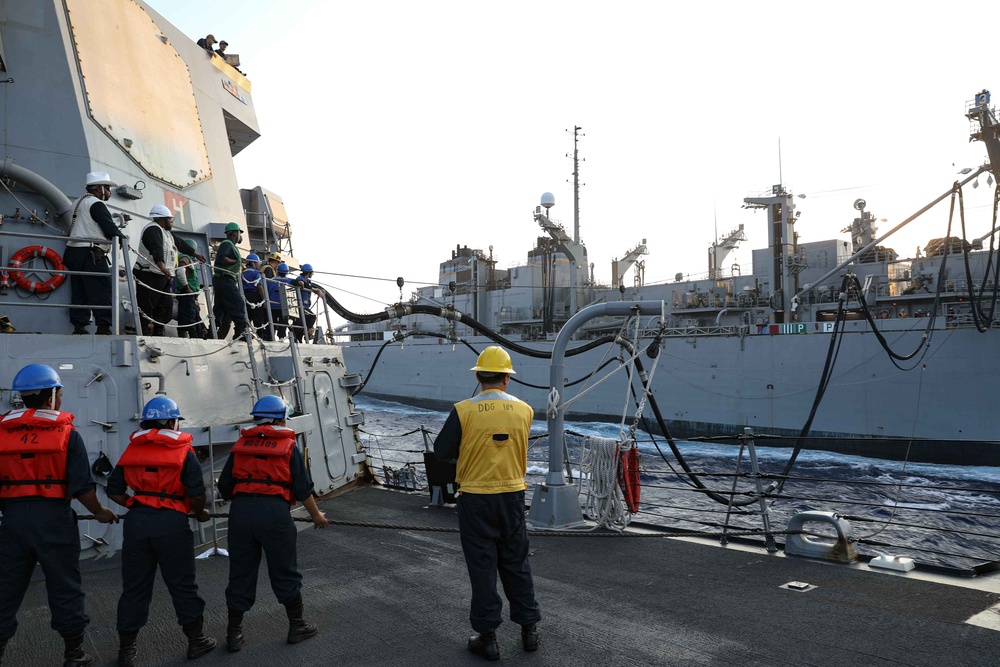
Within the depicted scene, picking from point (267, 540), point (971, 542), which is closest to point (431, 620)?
point (267, 540)

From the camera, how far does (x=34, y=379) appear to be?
119 inches

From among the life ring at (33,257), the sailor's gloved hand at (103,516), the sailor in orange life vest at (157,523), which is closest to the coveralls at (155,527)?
the sailor in orange life vest at (157,523)

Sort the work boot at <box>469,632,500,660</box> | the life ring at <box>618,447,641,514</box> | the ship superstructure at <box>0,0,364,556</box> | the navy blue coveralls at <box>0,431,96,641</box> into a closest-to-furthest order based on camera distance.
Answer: the navy blue coveralls at <box>0,431,96,641</box> < the work boot at <box>469,632,500,660</box> < the ship superstructure at <box>0,0,364,556</box> < the life ring at <box>618,447,641,514</box>

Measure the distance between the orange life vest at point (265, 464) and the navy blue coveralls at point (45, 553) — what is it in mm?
654

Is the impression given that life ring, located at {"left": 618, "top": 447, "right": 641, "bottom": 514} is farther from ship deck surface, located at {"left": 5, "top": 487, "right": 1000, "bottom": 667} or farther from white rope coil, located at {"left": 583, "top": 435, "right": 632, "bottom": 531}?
ship deck surface, located at {"left": 5, "top": 487, "right": 1000, "bottom": 667}

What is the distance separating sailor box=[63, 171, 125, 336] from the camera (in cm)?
487

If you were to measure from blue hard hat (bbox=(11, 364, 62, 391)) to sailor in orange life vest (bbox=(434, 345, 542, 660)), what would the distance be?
180 centimetres

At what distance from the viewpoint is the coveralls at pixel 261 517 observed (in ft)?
10.3

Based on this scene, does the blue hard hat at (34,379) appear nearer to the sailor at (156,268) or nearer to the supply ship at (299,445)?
the supply ship at (299,445)

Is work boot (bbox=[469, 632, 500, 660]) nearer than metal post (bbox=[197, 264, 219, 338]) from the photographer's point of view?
Yes

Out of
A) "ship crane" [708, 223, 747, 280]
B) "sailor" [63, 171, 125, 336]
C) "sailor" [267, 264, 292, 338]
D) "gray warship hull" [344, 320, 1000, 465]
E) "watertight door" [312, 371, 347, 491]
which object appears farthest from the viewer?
"ship crane" [708, 223, 747, 280]

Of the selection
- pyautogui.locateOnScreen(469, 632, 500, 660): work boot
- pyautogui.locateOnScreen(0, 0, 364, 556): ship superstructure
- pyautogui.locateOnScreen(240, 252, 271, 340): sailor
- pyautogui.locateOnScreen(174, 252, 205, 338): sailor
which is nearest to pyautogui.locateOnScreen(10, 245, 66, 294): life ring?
pyautogui.locateOnScreen(0, 0, 364, 556): ship superstructure

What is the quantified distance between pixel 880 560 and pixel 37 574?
548cm

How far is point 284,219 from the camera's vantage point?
404 inches
